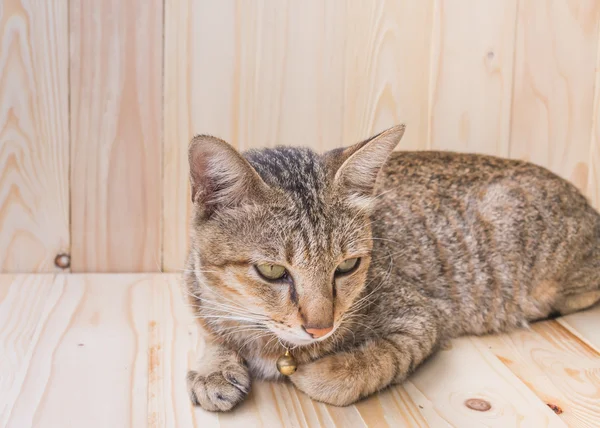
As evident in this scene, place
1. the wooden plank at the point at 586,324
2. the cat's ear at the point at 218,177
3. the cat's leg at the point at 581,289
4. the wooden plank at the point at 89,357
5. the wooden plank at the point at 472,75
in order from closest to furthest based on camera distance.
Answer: the cat's ear at the point at 218,177 < the wooden plank at the point at 89,357 < the wooden plank at the point at 586,324 < the cat's leg at the point at 581,289 < the wooden plank at the point at 472,75

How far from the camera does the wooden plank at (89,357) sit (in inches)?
66.6

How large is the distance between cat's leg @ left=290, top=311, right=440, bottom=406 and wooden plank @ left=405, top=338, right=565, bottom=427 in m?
0.07

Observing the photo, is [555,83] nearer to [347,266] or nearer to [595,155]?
[595,155]

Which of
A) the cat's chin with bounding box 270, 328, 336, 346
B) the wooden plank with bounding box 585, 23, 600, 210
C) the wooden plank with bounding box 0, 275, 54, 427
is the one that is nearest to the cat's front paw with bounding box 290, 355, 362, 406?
the cat's chin with bounding box 270, 328, 336, 346

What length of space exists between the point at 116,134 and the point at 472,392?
4.49 feet

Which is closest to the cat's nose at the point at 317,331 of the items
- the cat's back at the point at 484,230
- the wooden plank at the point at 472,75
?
the cat's back at the point at 484,230

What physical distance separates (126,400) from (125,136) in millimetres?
981

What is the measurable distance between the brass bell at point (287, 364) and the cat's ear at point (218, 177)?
402 mm

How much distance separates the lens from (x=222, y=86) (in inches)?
96.0

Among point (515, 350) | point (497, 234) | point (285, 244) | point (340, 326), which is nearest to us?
point (285, 244)

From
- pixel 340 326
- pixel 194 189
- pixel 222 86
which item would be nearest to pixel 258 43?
pixel 222 86

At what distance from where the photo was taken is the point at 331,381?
1.76 m

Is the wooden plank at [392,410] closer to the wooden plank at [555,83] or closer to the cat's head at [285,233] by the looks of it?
the cat's head at [285,233]

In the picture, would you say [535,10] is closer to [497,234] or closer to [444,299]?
[497,234]
